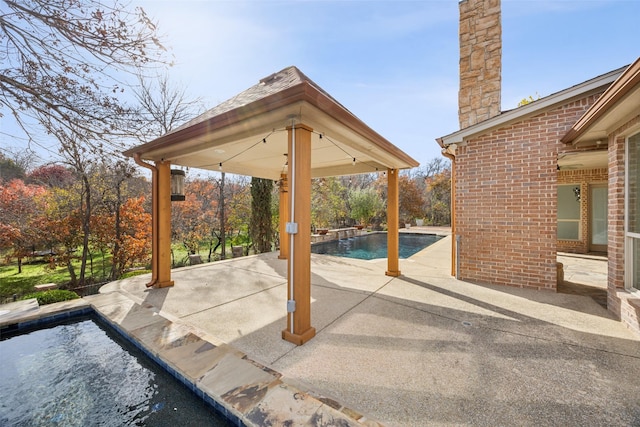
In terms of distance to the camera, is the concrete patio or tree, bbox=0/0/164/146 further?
tree, bbox=0/0/164/146

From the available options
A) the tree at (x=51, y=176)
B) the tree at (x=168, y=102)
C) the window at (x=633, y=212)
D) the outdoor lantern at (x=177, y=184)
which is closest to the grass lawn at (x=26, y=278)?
the tree at (x=51, y=176)

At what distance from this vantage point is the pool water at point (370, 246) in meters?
12.7

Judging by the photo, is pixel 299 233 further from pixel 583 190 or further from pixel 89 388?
pixel 583 190

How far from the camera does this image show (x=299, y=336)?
3371 mm

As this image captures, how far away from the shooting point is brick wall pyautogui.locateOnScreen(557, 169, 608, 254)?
27.6 ft

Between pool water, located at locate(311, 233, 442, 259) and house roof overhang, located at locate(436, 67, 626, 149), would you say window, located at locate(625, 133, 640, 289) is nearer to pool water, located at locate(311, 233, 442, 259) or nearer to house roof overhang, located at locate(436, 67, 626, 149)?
house roof overhang, located at locate(436, 67, 626, 149)

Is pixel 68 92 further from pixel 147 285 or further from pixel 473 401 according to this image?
pixel 473 401

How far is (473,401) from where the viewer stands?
229 centimetres

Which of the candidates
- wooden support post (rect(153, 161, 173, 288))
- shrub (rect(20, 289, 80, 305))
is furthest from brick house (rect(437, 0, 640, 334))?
shrub (rect(20, 289, 80, 305))

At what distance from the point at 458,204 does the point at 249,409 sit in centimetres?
570

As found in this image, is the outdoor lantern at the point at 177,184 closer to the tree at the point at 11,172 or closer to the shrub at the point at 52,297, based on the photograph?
the shrub at the point at 52,297

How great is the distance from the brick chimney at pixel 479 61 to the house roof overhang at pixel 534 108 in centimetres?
194

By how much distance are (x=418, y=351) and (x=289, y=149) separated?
2963 millimetres

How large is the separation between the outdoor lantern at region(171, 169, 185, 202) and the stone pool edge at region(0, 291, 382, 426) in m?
2.28
